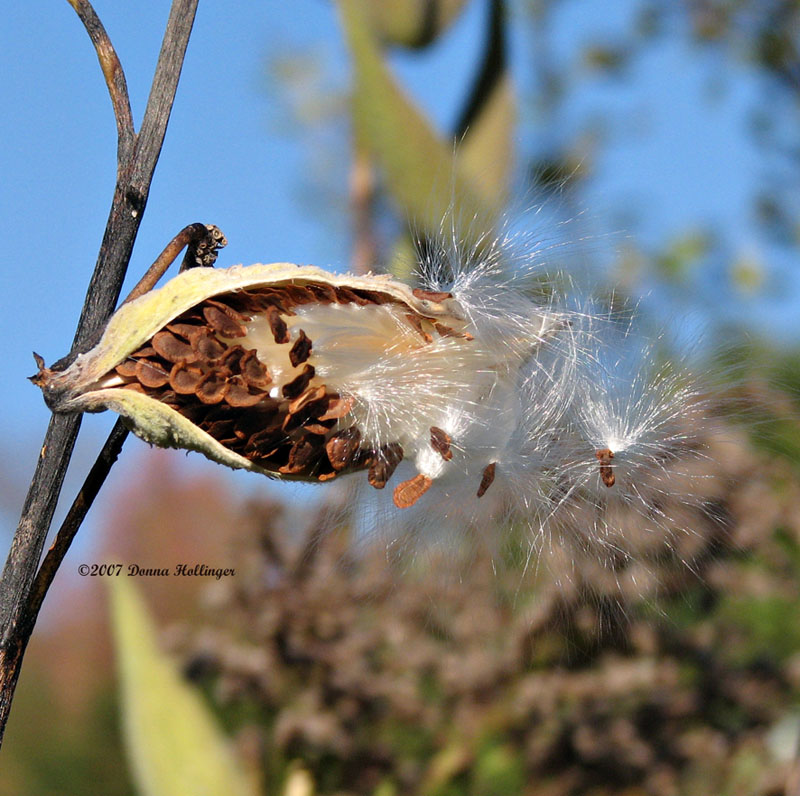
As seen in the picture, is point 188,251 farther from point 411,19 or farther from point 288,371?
point 411,19

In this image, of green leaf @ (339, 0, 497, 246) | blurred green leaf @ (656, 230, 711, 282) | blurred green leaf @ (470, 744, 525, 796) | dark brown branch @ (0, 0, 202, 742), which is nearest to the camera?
dark brown branch @ (0, 0, 202, 742)

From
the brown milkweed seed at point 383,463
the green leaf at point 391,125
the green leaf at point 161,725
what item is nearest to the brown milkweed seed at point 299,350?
the brown milkweed seed at point 383,463

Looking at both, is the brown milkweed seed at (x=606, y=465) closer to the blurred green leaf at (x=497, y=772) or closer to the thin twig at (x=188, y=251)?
the thin twig at (x=188, y=251)

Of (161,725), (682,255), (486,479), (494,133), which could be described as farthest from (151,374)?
(682,255)

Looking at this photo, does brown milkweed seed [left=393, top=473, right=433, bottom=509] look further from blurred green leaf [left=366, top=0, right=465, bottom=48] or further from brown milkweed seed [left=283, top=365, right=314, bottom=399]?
blurred green leaf [left=366, top=0, right=465, bottom=48]

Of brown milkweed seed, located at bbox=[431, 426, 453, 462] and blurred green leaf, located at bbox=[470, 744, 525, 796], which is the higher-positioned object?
brown milkweed seed, located at bbox=[431, 426, 453, 462]

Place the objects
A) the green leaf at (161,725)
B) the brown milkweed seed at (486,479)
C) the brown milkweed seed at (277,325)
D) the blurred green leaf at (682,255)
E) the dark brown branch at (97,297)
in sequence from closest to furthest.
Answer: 1. the dark brown branch at (97,297)
2. the brown milkweed seed at (277,325)
3. the brown milkweed seed at (486,479)
4. the green leaf at (161,725)
5. the blurred green leaf at (682,255)

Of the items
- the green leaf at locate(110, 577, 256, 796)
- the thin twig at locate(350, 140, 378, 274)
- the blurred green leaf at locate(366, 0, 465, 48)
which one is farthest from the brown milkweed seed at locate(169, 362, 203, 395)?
the blurred green leaf at locate(366, 0, 465, 48)
